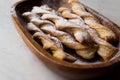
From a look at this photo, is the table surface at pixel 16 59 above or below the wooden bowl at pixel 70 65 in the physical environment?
below

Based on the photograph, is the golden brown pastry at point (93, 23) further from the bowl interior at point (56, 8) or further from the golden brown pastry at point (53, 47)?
the golden brown pastry at point (53, 47)

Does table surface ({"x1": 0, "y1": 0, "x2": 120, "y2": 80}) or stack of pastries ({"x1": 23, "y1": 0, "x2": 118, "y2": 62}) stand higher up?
stack of pastries ({"x1": 23, "y1": 0, "x2": 118, "y2": 62})

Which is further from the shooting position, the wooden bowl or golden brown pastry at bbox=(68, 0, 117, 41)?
golden brown pastry at bbox=(68, 0, 117, 41)

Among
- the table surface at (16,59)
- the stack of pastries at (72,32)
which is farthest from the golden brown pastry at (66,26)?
the table surface at (16,59)

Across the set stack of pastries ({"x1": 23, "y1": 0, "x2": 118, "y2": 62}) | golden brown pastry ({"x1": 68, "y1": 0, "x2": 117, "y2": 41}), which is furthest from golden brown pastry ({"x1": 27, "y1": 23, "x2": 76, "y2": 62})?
golden brown pastry ({"x1": 68, "y1": 0, "x2": 117, "y2": 41})

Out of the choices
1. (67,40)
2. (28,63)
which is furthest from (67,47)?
(28,63)

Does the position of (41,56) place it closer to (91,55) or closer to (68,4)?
(91,55)

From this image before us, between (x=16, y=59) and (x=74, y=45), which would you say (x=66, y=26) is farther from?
(x=16, y=59)

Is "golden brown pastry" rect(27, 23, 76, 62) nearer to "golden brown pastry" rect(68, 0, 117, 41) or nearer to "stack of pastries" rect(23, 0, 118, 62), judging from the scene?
"stack of pastries" rect(23, 0, 118, 62)
